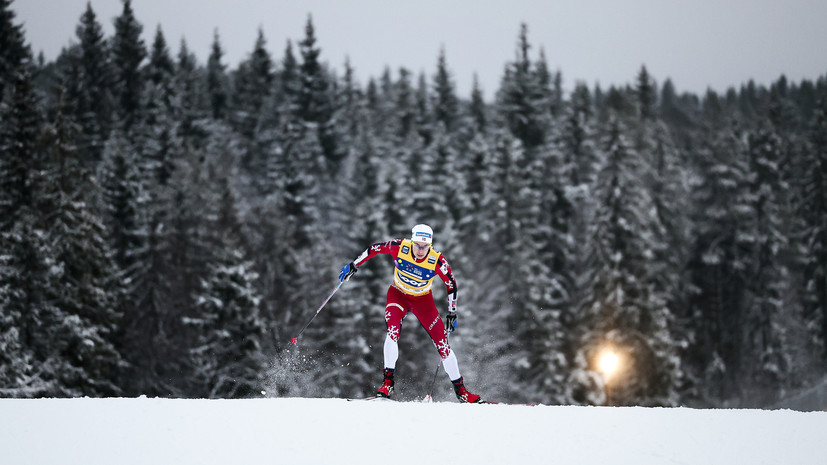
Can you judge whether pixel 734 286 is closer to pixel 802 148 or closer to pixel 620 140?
pixel 620 140

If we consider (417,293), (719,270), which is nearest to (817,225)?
(719,270)

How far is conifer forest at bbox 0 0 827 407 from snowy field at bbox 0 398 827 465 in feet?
47.3

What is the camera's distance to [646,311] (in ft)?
117

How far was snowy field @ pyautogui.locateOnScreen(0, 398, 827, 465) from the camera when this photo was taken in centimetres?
711

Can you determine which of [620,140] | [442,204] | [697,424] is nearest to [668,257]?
[620,140]

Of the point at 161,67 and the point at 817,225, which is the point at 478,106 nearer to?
the point at 161,67

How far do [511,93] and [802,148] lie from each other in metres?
22.1

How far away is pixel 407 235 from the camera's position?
36906mm

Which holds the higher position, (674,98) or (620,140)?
(674,98)

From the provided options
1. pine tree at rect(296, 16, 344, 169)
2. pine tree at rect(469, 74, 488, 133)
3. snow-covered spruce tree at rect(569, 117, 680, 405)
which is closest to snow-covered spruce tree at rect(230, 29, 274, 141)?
pine tree at rect(296, 16, 344, 169)

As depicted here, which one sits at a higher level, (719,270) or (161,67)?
(161,67)

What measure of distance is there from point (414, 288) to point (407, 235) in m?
25.9

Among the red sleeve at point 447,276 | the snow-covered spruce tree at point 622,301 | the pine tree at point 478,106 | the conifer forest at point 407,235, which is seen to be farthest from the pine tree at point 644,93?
the red sleeve at point 447,276

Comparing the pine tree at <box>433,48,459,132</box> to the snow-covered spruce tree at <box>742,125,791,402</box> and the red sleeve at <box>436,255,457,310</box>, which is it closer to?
the snow-covered spruce tree at <box>742,125,791,402</box>
